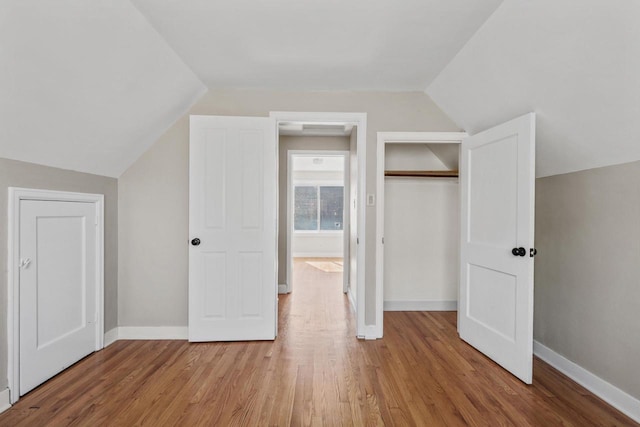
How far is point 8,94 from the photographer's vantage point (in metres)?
1.65

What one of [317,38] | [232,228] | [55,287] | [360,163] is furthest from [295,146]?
[55,287]

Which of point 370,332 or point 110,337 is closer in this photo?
point 110,337

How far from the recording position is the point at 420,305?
155 inches

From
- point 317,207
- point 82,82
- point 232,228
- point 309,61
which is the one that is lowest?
point 232,228

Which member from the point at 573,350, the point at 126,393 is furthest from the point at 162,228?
the point at 573,350

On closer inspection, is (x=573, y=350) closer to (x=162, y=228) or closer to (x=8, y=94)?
(x=162, y=228)

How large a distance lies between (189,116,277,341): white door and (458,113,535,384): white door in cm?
178

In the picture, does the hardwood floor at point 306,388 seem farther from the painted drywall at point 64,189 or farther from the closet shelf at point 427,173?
the closet shelf at point 427,173

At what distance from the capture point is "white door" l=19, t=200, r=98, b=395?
2.10 metres

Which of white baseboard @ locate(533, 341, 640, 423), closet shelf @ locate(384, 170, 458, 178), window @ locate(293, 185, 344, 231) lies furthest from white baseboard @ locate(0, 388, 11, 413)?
window @ locate(293, 185, 344, 231)

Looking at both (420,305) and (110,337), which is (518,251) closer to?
(420,305)

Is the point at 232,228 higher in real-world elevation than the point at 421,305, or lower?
higher

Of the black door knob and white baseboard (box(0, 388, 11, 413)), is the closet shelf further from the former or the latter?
white baseboard (box(0, 388, 11, 413))

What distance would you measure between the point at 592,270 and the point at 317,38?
2.47 m
